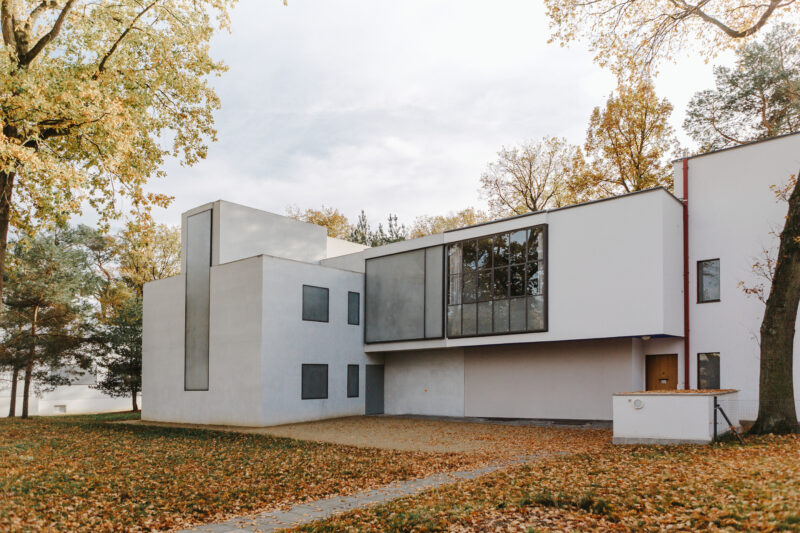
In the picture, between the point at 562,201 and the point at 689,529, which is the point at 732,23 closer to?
the point at 689,529

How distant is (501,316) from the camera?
1980 centimetres

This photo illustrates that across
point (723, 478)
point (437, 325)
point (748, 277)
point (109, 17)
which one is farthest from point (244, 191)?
point (723, 478)

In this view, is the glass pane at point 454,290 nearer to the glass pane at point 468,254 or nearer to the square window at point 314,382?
the glass pane at point 468,254

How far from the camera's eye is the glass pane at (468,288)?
2072 cm

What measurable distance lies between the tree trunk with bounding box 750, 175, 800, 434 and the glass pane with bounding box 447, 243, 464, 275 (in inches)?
415

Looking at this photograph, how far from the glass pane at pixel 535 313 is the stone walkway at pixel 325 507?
9.20 metres

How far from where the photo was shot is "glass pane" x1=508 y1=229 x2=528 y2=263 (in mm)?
19578

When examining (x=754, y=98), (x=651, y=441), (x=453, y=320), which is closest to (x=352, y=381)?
(x=453, y=320)

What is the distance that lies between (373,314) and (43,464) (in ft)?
45.6

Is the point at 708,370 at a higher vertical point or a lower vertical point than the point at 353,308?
lower

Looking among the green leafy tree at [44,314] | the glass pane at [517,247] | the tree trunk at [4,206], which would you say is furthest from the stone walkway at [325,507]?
the green leafy tree at [44,314]

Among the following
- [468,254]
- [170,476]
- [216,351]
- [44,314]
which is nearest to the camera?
[170,476]

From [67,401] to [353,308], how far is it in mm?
24493

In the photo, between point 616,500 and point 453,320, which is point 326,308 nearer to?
point 453,320
